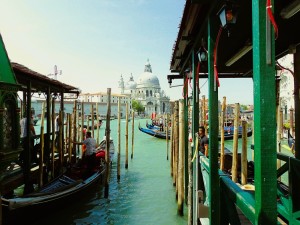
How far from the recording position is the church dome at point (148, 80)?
11475cm

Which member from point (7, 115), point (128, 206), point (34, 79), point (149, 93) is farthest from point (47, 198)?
point (149, 93)

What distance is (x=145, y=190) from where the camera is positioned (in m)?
9.70

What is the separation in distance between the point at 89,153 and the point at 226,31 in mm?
6470

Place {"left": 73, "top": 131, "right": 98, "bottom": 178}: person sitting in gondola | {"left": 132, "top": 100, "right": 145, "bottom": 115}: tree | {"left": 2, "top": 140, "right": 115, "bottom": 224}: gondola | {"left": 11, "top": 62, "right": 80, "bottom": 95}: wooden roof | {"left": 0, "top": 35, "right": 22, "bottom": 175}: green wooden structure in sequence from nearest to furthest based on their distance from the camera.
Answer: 1. {"left": 0, "top": 35, "right": 22, "bottom": 175}: green wooden structure
2. {"left": 2, "top": 140, "right": 115, "bottom": 224}: gondola
3. {"left": 11, "top": 62, "right": 80, "bottom": 95}: wooden roof
4. {"left": 73, "top": 131, "right": 98, "bottom": 178}: person sitting in gondola
5. {"left": 132, "top": 100, "right": 145, "bottom": 115}: tree

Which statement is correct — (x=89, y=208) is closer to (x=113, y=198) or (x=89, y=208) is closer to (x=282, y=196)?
(x=113, y=198)

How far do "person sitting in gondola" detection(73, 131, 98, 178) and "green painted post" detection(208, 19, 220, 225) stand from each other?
621cm

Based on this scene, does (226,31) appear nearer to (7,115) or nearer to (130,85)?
(7,115)

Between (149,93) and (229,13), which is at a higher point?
(149,93)

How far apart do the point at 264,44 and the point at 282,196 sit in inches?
130

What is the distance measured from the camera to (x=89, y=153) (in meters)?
8.91

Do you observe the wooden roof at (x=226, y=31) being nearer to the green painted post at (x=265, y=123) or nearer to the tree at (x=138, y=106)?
the green painted post at (x=265, y=123)

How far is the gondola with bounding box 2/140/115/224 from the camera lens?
→ 5.34 meters

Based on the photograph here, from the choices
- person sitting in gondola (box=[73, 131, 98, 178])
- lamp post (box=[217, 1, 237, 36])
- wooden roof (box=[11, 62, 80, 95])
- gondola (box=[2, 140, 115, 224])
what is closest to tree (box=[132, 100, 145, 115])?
wooden roof (box=[11, 62, 80, 95])

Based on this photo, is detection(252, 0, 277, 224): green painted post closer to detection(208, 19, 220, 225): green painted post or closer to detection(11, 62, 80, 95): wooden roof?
detection(208, 19, 220, 225): green painted post
